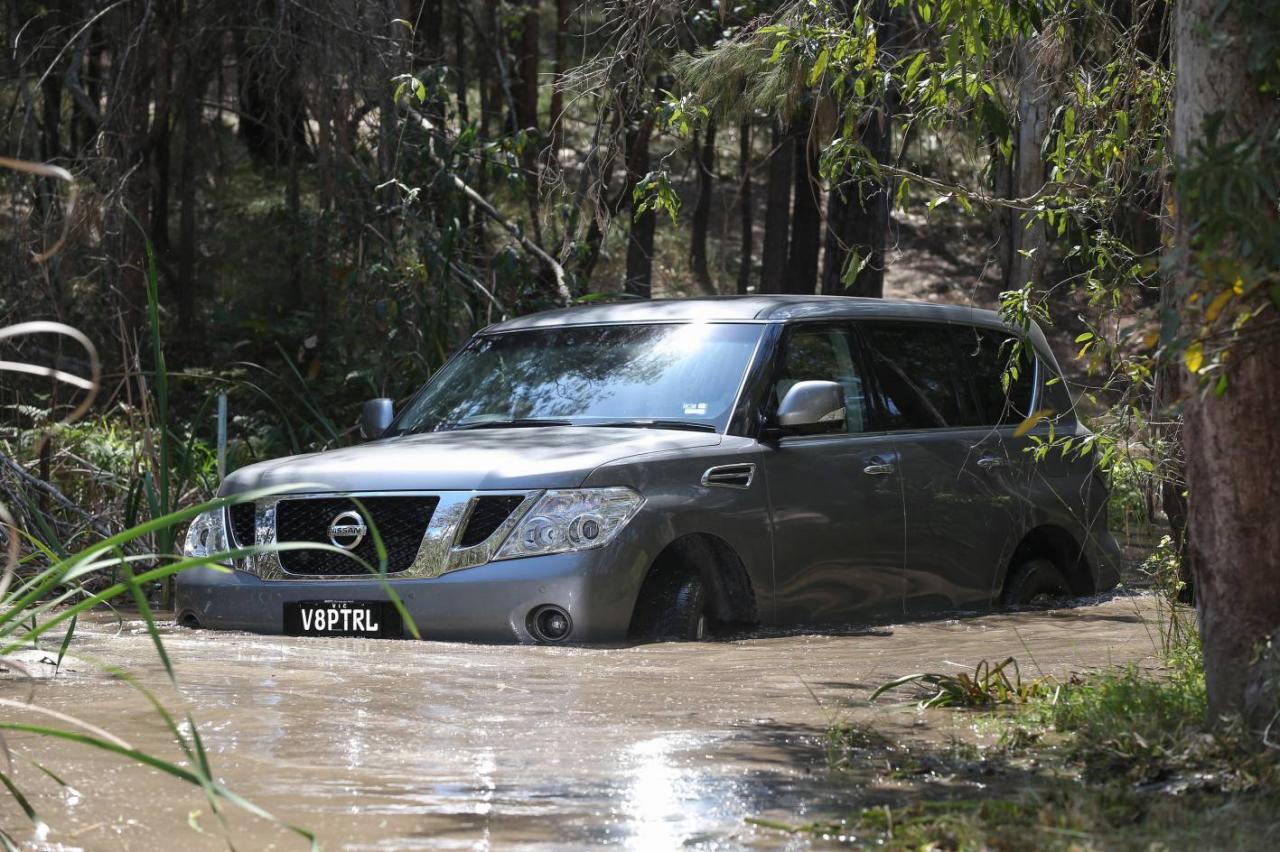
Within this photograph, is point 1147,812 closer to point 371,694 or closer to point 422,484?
point 371,694

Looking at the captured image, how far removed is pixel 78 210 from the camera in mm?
11359

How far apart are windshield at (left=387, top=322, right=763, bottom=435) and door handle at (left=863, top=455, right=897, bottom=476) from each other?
76cm

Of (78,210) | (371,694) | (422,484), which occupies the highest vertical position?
(78,210)

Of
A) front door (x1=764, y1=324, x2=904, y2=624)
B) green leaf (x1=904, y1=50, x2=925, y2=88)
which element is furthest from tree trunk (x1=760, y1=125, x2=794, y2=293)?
green leaf (x1=904, y1=50, x2=925, y2=88)

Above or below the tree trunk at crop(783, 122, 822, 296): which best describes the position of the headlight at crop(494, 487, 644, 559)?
below

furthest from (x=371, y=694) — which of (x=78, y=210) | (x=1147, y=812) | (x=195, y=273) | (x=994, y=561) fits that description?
(x=195, y=273)

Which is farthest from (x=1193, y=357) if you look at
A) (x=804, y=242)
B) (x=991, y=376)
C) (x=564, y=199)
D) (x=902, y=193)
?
(x=804, y=242)

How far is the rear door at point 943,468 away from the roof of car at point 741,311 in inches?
3.7

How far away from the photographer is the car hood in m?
6.60

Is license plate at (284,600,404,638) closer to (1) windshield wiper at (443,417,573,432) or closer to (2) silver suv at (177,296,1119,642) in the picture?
(2) silver suv at (177,296,1119,642)

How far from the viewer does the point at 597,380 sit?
7.73 metres

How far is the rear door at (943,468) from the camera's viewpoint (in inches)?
313

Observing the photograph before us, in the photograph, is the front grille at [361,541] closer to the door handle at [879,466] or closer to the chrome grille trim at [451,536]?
the chrome grille trim at [451,536]

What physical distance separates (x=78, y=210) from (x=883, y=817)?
901 centimetres
